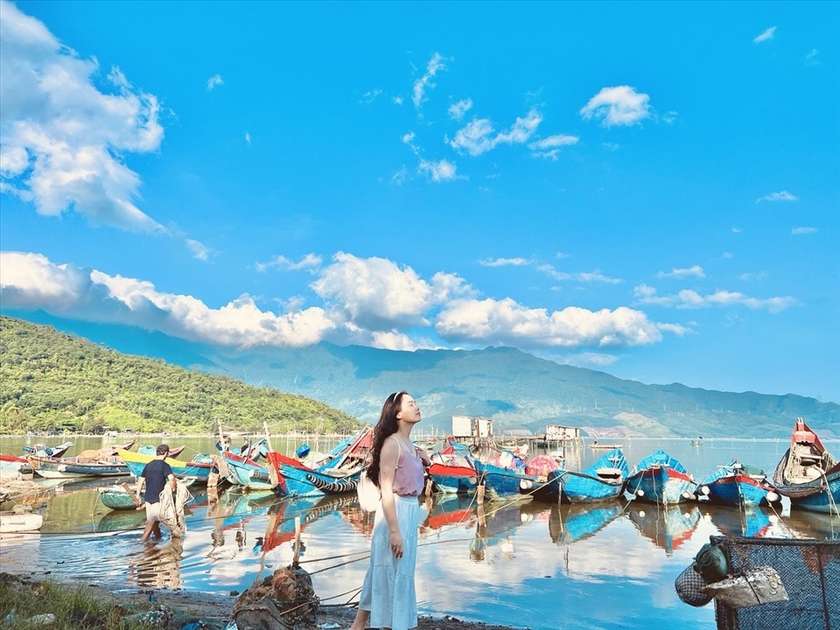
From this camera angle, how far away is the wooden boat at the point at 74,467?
1069 inches

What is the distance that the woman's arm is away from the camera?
414 centimetres

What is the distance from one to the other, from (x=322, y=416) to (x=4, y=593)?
410ft

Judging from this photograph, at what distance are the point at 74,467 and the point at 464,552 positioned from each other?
2267 cm

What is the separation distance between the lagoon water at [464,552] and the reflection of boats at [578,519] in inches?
2.7

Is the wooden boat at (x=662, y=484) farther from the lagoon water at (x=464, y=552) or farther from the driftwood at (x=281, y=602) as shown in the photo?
the driftwood at (x=281, y=602)

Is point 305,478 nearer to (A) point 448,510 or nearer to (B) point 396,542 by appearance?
(A) point 448,510

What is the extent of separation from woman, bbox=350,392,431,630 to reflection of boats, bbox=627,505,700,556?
423 inches

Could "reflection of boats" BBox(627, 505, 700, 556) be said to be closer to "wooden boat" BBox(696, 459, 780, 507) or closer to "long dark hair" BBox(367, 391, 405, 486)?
"wooden boat" BBox(696, 459, 780, 507)

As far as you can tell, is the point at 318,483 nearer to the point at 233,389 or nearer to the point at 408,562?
the point at 408,562

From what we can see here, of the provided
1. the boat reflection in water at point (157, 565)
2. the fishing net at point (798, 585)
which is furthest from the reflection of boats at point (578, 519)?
the fishing net at point (798, 585)

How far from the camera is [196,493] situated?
2355 cm

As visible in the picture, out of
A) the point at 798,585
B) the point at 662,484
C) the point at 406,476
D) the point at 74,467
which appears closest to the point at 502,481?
the point at 662,484

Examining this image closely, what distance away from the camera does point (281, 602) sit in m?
5.83

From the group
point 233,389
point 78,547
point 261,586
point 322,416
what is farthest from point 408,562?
point 233,389
